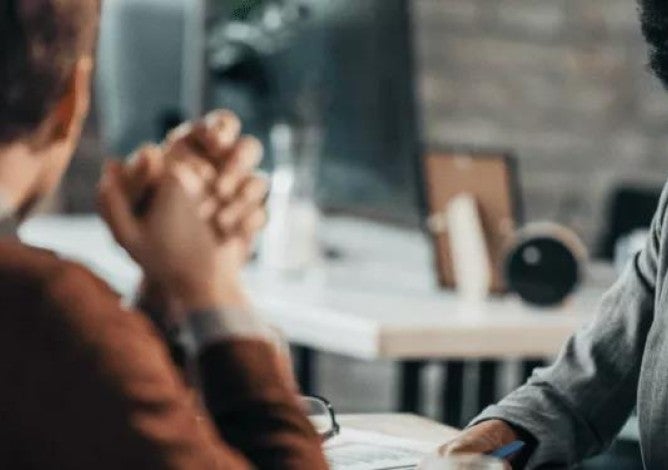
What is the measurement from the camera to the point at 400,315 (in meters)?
2.12

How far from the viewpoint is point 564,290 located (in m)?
2.27

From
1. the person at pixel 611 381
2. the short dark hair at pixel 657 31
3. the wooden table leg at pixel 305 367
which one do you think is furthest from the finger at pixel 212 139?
the wooden table leg at pixel 305 367

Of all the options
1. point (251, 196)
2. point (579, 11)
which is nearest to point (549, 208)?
point (579, 11)

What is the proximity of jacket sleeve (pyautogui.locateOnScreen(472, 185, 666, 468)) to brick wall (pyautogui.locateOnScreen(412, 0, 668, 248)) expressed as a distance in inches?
88.7

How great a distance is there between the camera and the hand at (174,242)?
0.84 metres

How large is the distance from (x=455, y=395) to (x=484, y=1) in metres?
1.69

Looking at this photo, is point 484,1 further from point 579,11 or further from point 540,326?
point 540,326

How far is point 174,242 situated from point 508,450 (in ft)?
2.12

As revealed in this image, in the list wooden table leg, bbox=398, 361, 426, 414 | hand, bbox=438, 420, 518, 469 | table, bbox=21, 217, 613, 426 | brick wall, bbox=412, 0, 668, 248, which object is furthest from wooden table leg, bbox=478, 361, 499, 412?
brick wall, bbox=412, 0, 668, 248

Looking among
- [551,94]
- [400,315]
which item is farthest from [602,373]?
[551,94]

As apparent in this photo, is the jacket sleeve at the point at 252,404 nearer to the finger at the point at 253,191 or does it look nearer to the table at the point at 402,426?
the finger at the point at 253,191

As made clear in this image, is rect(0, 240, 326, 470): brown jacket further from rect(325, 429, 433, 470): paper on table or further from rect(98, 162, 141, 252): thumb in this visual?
rect(325, 429, 433, 470): paper on table

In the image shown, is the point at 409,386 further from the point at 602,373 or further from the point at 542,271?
the point at 602,373

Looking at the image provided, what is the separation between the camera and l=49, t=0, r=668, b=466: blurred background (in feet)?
7.91
